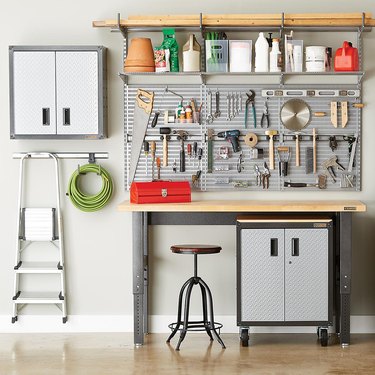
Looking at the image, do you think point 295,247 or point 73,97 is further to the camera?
point 73,97

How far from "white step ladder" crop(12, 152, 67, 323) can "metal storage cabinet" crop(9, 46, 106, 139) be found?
0.30 m

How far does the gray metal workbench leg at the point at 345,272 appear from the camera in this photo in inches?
255

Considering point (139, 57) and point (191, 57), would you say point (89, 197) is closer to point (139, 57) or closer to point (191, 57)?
point (139, 57)

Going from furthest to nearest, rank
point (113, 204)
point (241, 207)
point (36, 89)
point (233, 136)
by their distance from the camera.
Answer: point (113, 204)
point (233, 136)
point (36, 89)
point (241, 207)

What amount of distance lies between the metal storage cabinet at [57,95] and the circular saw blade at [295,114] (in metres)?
1.43

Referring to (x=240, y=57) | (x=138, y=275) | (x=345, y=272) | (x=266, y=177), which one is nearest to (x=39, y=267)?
(x=138, y=275)

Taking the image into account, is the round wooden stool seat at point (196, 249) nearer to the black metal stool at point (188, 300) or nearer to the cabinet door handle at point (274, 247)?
the black metal stool at point (188, 300)

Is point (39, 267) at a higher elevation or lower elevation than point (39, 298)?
higher

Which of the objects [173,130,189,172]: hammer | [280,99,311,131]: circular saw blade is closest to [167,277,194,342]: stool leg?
[173,130,189,172]: hammer

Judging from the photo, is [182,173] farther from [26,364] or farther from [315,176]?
[26,364]

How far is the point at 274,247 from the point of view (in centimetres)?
650

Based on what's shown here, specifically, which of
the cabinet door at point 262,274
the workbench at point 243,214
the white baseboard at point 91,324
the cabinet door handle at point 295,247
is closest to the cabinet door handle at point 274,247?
the cabinet door at point 262,274

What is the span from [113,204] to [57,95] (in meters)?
0.97

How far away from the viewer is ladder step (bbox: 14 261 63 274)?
22.9 ft
